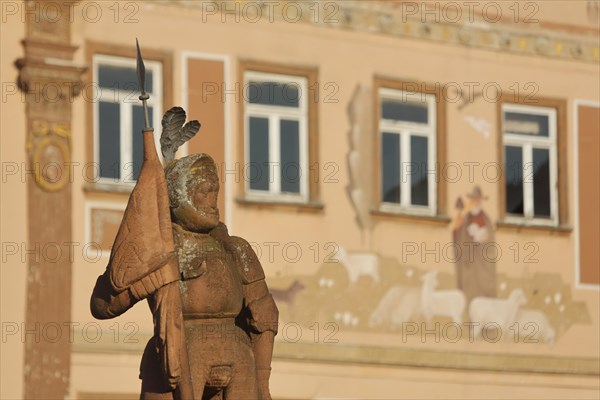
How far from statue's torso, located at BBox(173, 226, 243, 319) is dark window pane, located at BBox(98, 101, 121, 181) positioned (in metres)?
11.3

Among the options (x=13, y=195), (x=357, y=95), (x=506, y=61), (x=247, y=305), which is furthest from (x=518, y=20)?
(x=247, y=305)

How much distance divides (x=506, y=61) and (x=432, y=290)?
2.90 meters

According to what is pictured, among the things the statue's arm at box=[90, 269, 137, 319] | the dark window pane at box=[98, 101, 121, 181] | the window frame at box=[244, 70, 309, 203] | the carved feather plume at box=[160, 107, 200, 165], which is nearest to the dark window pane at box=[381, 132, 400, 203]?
the window frame at box=[244, 70, 309, 203]

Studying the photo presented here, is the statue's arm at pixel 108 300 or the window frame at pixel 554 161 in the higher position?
the window frame at pixel 554 161

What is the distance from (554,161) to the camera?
94.4 ft

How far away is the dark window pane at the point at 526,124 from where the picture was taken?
93.1ft

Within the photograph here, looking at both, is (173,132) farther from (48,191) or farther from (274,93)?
(274,93)

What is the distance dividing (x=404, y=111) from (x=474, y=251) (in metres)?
1.77

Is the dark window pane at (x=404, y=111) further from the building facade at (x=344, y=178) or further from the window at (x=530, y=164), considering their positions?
the window at (x=530, y=164)

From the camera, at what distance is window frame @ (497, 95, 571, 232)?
2827cm

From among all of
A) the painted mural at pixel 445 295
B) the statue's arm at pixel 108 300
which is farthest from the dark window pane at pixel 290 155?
the statue's arm at pixel 108 300

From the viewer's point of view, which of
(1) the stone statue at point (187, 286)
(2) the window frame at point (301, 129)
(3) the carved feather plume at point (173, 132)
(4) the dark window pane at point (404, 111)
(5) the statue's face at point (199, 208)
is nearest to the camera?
(1) the stone statue at point (187, 286)

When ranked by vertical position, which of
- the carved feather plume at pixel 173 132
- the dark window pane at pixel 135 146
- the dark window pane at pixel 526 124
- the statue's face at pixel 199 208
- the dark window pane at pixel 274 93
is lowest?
the statue's face at pixel 199 208

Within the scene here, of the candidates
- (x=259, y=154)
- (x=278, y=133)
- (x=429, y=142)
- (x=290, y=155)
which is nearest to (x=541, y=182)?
(x=429, y=142)
